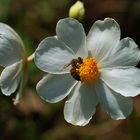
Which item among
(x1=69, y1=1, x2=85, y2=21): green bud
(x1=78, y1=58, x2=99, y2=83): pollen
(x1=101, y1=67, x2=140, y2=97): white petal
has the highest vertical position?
(x1=69, y1=1, x2=85, y2=21): green bud

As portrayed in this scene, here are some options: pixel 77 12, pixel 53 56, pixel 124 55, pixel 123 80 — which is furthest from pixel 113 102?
pixel 77 12

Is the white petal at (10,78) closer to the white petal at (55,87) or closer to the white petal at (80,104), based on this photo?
the white petal at (55,87)

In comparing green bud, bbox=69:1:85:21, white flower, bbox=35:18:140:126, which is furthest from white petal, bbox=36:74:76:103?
green bud, bbox=69:1:85:21

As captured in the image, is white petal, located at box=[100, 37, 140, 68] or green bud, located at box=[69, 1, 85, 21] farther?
green bud, located at box=[69, 1, 85, 21]

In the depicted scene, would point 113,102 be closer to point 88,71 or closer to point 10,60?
point 88,71

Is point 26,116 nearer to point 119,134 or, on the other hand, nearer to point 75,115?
point 119,134

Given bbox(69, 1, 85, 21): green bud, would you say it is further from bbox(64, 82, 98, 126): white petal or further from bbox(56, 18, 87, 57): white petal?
bbox(64, 82, 98, 126): white petal
